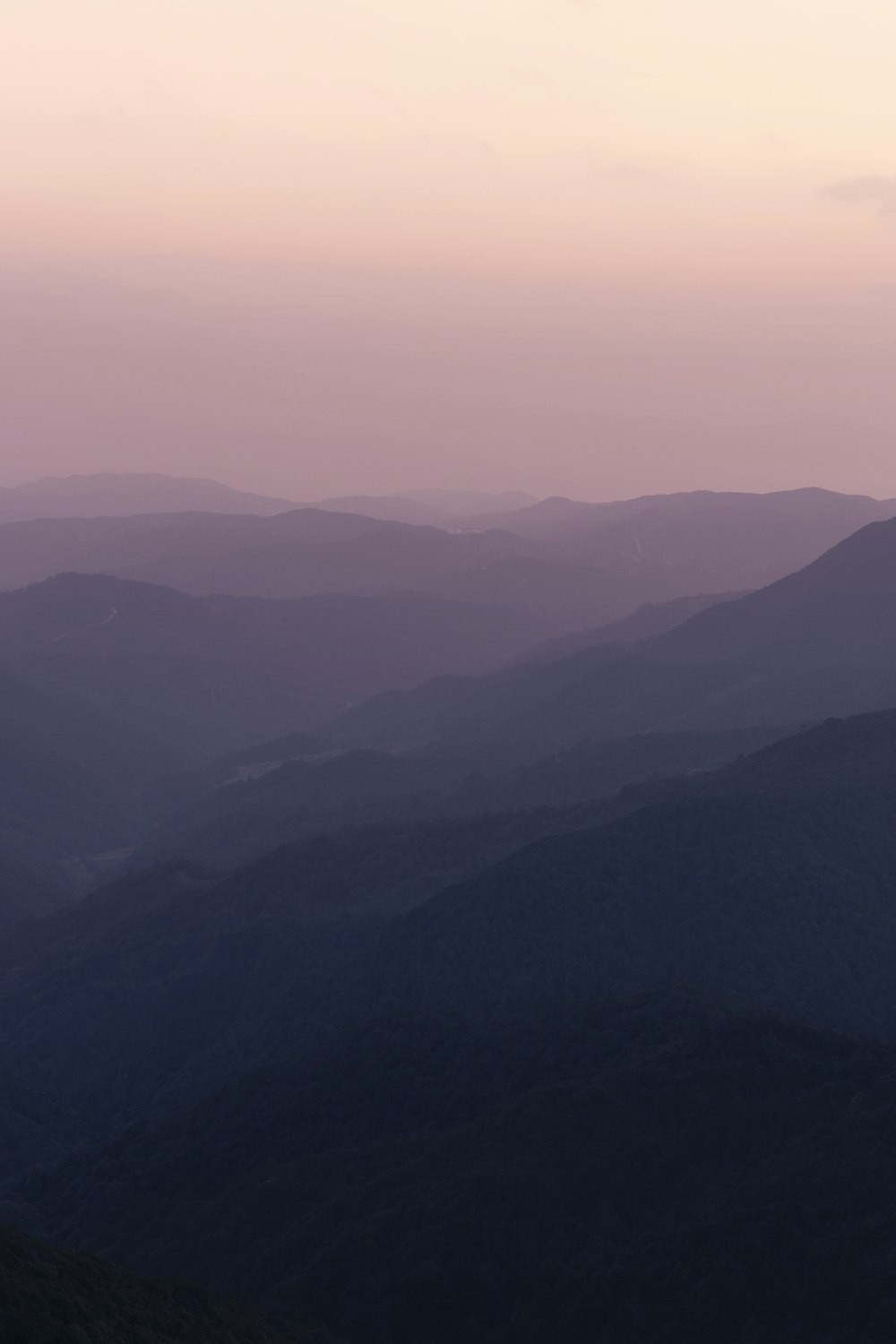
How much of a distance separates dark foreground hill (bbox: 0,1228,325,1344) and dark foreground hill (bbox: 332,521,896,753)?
172ft

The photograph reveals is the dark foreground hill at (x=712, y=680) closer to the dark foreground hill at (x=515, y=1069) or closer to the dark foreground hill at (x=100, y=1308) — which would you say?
the dark foreground hill at (x=515, y=1069)

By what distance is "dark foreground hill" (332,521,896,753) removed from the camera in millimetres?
75625

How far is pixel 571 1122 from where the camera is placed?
90.7 feet

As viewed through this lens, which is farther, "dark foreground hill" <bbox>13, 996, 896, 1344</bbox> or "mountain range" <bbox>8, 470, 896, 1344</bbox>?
"mountain range" <bbox>8, 470, 896, 1344</bbox>

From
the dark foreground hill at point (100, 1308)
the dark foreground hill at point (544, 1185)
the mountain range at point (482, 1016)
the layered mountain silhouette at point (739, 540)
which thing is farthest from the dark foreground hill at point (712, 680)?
the layered mountain silhouette at point (739, 540)

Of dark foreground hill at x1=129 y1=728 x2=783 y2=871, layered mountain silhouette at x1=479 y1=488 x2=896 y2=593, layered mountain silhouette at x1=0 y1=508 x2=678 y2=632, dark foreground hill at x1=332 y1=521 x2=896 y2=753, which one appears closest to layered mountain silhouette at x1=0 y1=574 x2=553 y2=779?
layered mountain silhouette at x1=0 y1=508 x2=678 y2=632

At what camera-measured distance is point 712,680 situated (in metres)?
83.1

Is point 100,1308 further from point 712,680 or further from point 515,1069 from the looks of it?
point 712,680

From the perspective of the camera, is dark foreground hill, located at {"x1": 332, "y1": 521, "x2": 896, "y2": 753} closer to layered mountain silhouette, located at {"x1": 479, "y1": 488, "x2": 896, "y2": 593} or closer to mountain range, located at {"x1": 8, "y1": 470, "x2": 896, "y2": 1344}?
mountain range, located at {"x1": 8, "y1": 470, "x2": 896, "y2": 1344}

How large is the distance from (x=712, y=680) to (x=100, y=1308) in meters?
67.1

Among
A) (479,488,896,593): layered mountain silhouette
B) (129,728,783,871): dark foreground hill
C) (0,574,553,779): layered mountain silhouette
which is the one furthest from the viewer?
(479,488,896,593): layered mountain silhouette

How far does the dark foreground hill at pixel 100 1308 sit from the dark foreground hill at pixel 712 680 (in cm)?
5255

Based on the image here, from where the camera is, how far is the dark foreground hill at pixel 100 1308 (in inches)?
714

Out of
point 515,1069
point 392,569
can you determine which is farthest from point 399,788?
point 392,569
